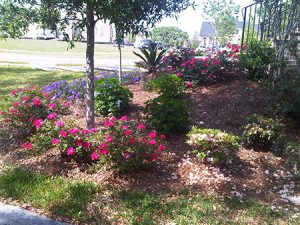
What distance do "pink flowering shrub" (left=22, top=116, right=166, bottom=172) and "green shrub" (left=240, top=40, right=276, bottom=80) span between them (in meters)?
3.85

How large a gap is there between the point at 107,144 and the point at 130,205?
0.80 meters

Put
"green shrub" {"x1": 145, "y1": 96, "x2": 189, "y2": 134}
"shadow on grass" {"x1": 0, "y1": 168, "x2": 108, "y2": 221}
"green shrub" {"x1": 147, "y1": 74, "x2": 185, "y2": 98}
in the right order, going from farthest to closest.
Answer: "green shrub" {"x1": 147, "y1": 74, "x2": 185, "y2": 98} < "green shrub" {"x1": 145, "y1": 96, "x2": 189, "y2": 134} < "shadow on grass" {"x1": 0, "y1": 168, "x2": 108, "y2": 221}

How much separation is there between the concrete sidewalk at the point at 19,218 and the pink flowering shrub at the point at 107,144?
0.88 meters

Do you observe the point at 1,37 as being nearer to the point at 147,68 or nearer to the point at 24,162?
the point at 24,162

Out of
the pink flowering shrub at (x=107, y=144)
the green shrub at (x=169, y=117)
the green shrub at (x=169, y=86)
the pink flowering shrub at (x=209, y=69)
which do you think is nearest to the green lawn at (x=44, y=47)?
the pink flowering shrub at (x=209, y=69)

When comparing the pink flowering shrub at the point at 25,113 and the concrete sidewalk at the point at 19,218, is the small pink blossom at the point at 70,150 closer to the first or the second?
the concrete sidewalk at the point at 19,218

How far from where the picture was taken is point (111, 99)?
19.3 feet

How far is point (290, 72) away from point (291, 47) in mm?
1155

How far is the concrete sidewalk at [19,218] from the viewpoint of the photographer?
10.0ft

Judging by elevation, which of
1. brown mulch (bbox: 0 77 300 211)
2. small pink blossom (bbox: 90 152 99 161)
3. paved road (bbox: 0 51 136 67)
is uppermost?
paved road (bbox: 0 51 136 67)

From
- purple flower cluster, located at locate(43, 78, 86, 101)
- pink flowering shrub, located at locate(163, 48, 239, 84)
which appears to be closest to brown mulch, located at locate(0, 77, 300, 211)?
purple flower cluster, located at locate(43, 78, 86, 101)

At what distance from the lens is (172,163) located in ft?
14.1

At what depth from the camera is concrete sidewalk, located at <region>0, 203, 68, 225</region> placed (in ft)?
10.0

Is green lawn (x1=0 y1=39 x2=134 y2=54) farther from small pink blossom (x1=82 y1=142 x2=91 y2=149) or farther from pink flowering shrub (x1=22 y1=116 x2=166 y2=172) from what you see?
small pink blossom (x1=82 y1=142 x2=91 y2=149)
